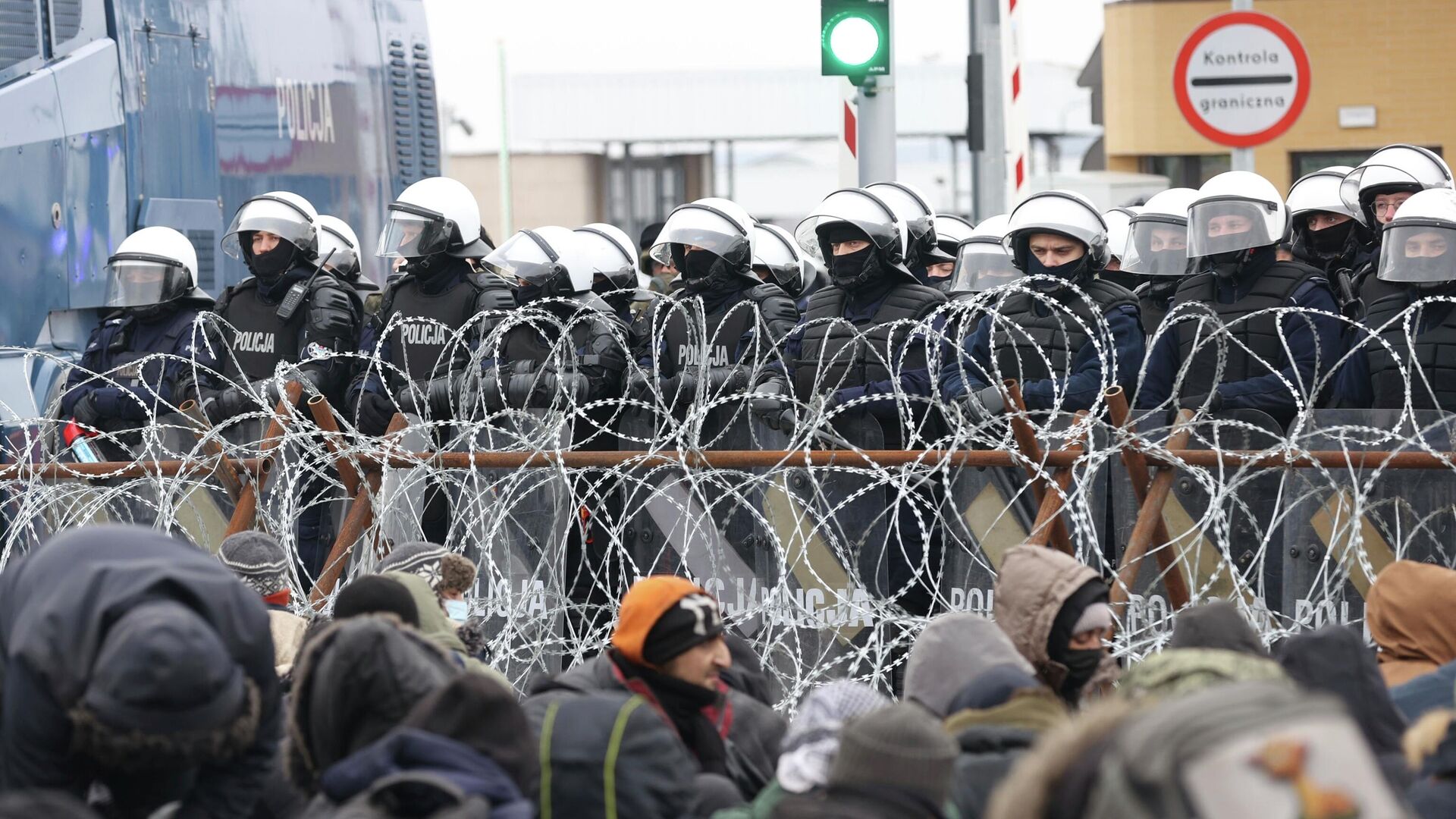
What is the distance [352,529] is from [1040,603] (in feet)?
9.04

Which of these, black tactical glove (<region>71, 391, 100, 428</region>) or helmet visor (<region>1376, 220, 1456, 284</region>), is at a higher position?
helmet visor (<region>1376, 220, 1456, 284</region>)

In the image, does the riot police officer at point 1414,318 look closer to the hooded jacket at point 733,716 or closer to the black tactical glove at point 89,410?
the hooded jacket at point 733,716

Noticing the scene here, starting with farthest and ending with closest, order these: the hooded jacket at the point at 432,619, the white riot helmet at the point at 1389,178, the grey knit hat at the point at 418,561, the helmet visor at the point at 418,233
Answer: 1. the helmet visor at the point at 418,233
2. the white riot helmet at the point at 1389,178
3. the grey knit hat at the point at 418,561
4. the hooded jacket at the point at 432,619

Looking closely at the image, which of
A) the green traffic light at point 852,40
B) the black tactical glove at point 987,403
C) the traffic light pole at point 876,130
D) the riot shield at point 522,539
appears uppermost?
the green traffic light at point 852,40

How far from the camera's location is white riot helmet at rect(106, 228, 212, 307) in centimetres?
836

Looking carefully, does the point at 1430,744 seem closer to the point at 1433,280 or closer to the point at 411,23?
the point at 1433,280

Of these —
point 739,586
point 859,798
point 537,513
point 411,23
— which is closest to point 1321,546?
point 739,586

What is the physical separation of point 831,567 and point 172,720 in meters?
3.08

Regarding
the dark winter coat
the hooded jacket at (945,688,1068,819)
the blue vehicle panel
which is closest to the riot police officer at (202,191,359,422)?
the blue vehicle panel

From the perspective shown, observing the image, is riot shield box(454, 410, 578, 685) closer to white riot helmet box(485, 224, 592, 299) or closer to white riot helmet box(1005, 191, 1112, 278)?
white riot helmet box(485, 224, 592, 299)

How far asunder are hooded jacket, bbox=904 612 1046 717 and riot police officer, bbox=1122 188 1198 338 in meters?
3.83

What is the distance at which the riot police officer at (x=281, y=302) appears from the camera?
8.03 metres

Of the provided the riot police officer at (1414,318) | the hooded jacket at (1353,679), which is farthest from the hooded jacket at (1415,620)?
the riot police officer at (1414,318)

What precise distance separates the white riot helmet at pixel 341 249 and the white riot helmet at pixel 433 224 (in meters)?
1.14
